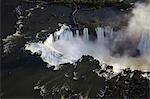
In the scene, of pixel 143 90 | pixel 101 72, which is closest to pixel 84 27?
pixel 101 72

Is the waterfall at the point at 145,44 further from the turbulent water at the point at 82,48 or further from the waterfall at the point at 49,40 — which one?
the waterfall at the point at 49,40

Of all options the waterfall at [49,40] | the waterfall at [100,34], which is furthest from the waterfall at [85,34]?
the waterfall at [49,40]

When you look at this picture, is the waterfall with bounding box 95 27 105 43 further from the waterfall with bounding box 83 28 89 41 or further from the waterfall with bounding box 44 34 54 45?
the waterfall with bounding box 44 34 54 45

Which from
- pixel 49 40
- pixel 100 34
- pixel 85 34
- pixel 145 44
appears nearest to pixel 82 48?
pixel 85 34

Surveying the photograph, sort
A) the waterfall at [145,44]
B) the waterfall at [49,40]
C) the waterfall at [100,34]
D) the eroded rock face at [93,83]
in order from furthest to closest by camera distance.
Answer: the waterfall at [100,34] < the waterfall at [49,40] < the waterfall at [145,44] < the eroded rock face at [93,83]

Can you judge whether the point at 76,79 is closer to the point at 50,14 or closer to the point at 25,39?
the point at 25,39

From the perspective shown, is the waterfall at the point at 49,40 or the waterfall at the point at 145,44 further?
the waterfall at the point at 49,40

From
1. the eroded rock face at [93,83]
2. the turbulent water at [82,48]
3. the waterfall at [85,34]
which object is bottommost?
the eroded rock face at [93,83]
